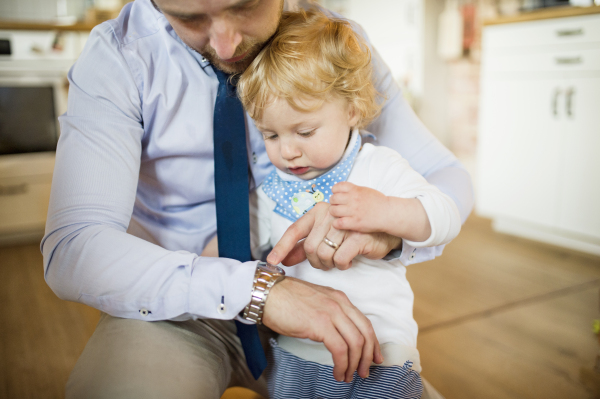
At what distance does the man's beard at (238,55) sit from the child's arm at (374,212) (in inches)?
12.8

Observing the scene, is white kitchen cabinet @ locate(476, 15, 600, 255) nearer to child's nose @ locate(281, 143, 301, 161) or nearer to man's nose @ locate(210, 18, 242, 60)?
child's nose @ locate(281, 143, 301, 161)

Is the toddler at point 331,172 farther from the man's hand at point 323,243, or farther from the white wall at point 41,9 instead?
the white wall at point 41,9

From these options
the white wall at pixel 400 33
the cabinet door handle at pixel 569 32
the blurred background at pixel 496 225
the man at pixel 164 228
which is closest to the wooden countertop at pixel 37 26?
the blurred background at pixel 496 225

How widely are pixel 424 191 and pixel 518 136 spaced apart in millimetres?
2167

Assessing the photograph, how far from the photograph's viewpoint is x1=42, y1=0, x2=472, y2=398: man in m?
0.79

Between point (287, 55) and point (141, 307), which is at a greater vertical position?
point (287, 55)

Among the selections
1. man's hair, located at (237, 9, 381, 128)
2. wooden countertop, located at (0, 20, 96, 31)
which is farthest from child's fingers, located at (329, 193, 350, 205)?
wooden countertop, located at (0, 20, 96, 31)

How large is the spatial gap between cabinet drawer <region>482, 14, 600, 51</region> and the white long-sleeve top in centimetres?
195

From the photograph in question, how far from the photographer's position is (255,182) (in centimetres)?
112

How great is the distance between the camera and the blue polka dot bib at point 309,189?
39.1 inches

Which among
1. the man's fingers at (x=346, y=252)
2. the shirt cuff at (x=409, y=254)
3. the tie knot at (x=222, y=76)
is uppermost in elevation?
the tie knot at (x=222, y=76)

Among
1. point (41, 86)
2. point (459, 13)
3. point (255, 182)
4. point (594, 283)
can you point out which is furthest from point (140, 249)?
point (459, 13)

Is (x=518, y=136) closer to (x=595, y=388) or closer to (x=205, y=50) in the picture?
(x=595, y=388)

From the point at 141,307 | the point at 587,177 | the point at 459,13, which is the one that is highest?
the point at 459,13
